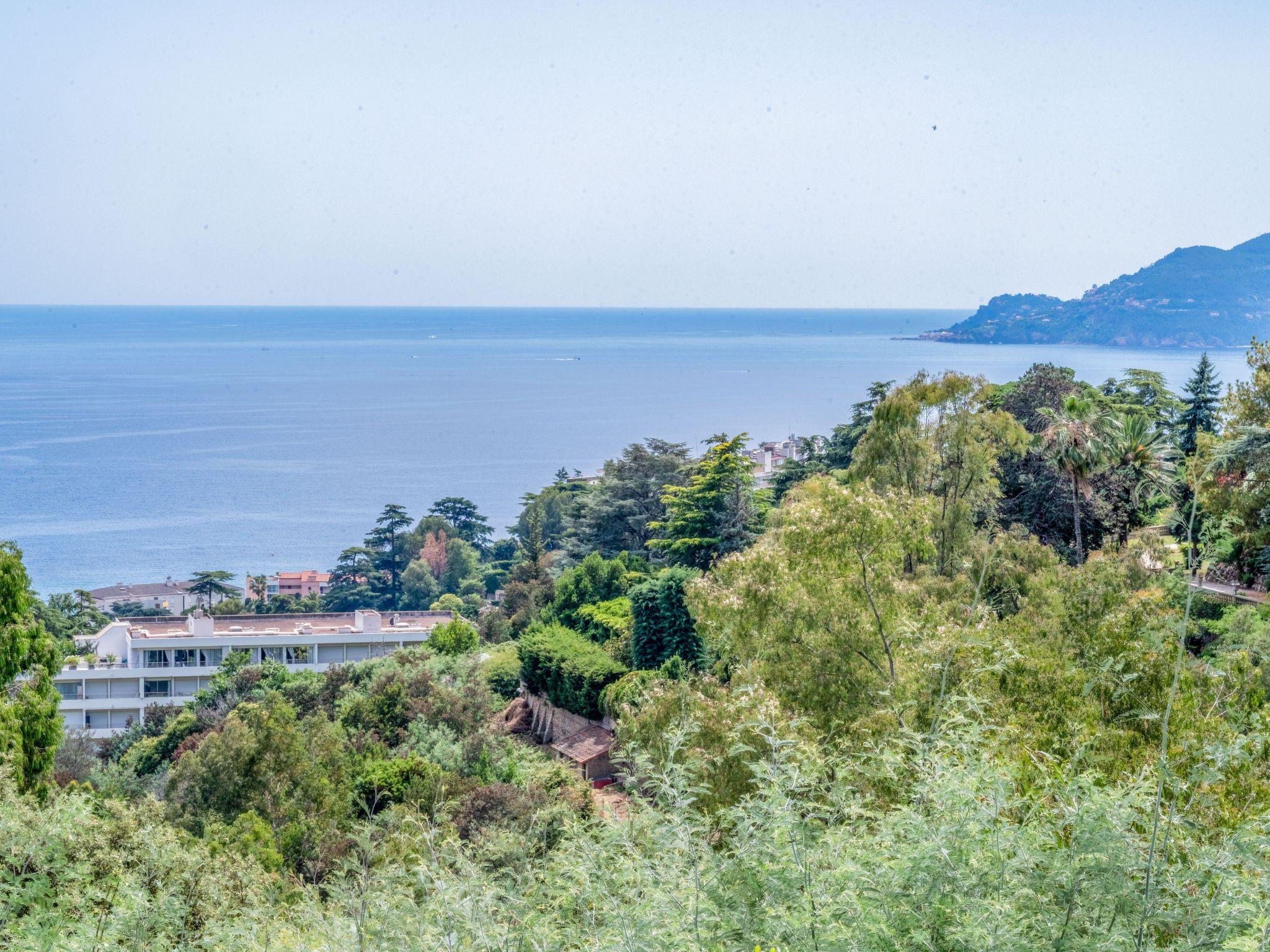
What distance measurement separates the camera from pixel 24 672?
1130 cm

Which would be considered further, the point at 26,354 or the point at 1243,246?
the point at 26,354

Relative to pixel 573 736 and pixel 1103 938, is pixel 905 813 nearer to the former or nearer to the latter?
pixel 1103 938

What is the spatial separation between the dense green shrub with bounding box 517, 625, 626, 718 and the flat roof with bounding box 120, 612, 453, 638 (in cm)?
923

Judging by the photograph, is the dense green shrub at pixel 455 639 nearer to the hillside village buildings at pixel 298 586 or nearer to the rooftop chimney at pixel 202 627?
the rooftop chimney at pixel 202 627

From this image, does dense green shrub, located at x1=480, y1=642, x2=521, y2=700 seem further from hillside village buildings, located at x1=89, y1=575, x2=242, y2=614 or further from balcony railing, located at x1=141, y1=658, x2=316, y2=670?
hillside village buildings, located at x1=89, y1=575, x2=242, y2=614

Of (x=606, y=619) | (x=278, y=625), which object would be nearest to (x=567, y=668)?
(x=606, y=619)

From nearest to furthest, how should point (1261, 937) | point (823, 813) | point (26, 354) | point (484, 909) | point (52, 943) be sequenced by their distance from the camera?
point (1261, 937) → point (484, 909) → point (823, 813) → point (52, 943) → point (26, 354)

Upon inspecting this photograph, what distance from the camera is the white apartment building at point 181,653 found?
30688 mm

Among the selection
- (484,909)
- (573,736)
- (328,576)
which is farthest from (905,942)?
(328,576)

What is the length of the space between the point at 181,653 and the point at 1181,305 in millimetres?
137643

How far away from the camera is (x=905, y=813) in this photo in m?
3.81

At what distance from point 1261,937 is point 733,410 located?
10571 cm

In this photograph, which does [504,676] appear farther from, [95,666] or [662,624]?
[95,666]

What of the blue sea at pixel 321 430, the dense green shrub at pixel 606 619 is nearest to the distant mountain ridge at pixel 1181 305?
the blue sea at pixel 321 430
